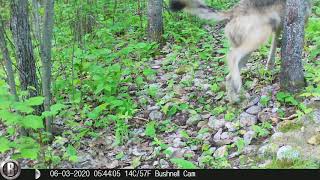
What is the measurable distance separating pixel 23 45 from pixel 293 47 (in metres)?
3.29

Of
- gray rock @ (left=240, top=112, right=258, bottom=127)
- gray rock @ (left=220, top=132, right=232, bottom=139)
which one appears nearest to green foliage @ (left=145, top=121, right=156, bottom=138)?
gray rock @ (left=220, top=132, right=232, bottom=139)

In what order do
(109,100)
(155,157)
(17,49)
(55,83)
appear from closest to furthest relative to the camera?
(155,157)
(17,49)
(109,100)
(55,83)

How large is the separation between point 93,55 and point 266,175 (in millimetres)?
4173

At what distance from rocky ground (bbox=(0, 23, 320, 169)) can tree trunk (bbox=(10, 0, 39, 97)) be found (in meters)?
0.77

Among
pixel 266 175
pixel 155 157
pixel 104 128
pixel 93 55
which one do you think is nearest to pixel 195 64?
pixel 93 55

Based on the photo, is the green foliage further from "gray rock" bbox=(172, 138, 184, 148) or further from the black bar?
the black bar

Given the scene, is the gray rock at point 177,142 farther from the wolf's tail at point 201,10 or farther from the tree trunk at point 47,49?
the wolf's tail at point 201,10

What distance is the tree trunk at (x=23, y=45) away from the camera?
574cm

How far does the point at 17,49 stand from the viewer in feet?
19.2

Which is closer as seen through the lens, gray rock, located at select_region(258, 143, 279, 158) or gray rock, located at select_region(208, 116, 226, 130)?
gray rock, located at select_region(258, 143, 279, 158)

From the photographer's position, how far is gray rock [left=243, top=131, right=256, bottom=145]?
208 inches

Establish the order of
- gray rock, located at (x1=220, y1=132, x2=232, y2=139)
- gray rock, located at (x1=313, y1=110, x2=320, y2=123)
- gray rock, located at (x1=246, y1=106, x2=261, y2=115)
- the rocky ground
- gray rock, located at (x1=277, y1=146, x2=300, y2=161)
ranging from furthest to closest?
gray rock, located at (x1=246, y1=106, x2=261, y2=115) < gray rock, located at (x1=220, y1=132, x2=232, y2=139) < gray rock, located at (x1=313, y1=110, x2=320, y2=123) < the rocky ground < gray rock, located at (x1=277, y1=146, x2=300, y2=161)

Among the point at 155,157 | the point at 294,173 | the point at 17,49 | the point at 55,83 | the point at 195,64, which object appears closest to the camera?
the point at 294,173

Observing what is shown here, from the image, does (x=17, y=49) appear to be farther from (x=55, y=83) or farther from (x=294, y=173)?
(x=294, y=173)
